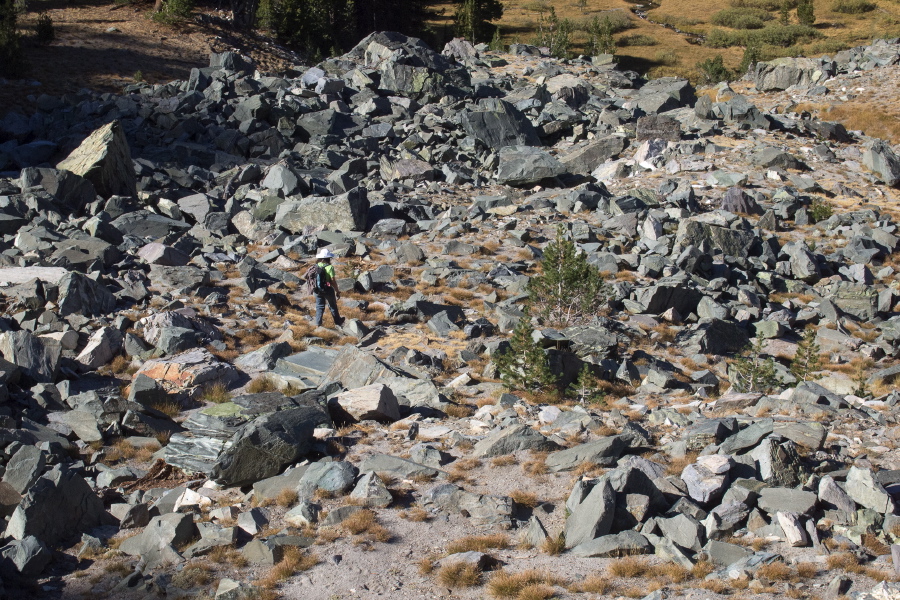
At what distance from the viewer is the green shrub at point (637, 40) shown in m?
64.6

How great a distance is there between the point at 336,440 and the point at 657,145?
832 inches

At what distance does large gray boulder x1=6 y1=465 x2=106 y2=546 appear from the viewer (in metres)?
6.87

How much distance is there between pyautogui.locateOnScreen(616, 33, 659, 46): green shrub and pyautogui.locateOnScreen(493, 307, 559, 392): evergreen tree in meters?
59.9

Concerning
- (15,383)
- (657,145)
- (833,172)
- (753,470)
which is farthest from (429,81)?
(753,470)

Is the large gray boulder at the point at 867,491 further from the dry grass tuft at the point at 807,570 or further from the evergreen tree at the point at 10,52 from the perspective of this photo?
the evergreen tree at the point at 10,52

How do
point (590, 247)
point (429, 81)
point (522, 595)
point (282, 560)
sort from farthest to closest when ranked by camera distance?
point (429, 81) < point (590, 247) < point (282, 560) < point (522, 595)

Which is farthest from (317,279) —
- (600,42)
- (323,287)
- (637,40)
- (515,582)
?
(637,40)

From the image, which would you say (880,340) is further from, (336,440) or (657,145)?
(657,145)

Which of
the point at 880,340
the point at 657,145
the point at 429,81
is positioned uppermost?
the point at 429,81

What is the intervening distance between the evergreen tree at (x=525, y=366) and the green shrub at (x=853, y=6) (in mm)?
79954

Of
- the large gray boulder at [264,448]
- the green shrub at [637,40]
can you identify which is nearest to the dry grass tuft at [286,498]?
the large gray boulder at [264,448]

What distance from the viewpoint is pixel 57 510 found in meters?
7.11

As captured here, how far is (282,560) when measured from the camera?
6.61 meters

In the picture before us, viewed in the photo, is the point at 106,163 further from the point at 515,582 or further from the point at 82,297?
the point at 515,582
